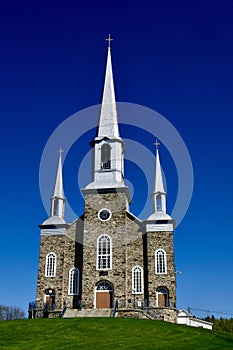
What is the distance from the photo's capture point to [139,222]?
135ft

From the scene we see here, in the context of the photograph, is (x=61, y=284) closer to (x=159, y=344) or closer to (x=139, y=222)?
(x=139, y=222)

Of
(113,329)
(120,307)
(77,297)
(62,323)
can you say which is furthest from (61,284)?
(113,329)

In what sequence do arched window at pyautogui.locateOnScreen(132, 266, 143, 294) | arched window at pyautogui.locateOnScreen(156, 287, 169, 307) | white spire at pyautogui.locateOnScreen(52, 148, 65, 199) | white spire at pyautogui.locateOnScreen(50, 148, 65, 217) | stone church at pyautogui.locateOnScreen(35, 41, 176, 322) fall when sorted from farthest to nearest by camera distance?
white spire at pyautogui.locateOnScreen(52, 148, 65, 199) < white spire at pyautogui.locateOnScreen(50, 148, 65, 217) < arched window at pyautogui.locateOnScreen(132, 266, 143, 294) < stone church at pyautogui.locateOnScreen(35, 41, 176, 322) < arched window at pyautogui.locateOnScreen(156, 287, 169, 307)

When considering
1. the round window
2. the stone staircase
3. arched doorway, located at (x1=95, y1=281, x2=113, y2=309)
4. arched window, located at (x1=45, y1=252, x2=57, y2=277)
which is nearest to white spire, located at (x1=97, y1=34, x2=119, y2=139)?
the round window

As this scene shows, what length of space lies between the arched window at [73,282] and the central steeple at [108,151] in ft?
26.2

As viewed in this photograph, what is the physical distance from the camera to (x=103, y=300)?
38.3 metres

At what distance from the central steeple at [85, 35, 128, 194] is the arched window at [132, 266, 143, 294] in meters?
7.70

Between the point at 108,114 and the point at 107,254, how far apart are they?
15.1 meters

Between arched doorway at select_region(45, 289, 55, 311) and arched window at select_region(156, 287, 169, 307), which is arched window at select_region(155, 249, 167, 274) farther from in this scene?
arched doorway at select_region(45, 289, 55, 311)

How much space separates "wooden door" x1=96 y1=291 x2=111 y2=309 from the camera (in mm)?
38031

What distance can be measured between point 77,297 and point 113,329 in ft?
47.1

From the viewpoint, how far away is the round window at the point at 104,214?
4116cm

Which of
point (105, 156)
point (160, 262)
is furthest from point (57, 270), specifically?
point (105, 156)

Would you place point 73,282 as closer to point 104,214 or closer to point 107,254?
point 107,254
